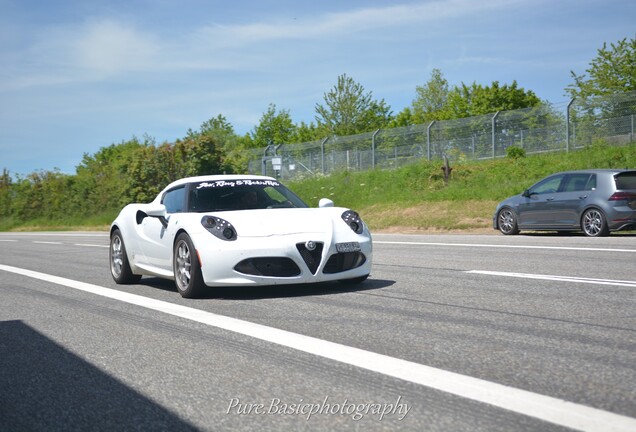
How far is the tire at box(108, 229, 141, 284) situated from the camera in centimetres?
968

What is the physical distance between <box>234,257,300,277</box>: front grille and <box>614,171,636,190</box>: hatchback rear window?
1071cm

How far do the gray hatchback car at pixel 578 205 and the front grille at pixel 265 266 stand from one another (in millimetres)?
10480

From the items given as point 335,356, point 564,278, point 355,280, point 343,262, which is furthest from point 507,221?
point 335,356

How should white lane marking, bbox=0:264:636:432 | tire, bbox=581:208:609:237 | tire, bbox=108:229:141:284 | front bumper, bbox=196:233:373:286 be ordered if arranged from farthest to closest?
tire, bbox=581:208:609:237, tire, bbox=108:229:141:284, front bumper, bbox=196:233:373:286, white lane marking, bbox=0:264:636:432

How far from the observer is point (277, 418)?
3.53 meters

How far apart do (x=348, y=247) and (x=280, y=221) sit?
0.71 meters

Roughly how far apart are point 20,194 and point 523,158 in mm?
35895

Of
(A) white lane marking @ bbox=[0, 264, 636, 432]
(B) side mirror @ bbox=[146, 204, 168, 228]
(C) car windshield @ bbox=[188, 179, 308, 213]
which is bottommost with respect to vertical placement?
(A) white lane marking @ bbox=[0, 264, 636, 432]

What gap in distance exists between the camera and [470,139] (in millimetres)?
31094

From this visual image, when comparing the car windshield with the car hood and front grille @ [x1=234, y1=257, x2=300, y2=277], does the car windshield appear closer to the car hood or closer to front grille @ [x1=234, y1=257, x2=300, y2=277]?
the car hood

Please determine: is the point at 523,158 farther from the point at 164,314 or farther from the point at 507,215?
the point at 164,314

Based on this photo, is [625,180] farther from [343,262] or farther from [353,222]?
[343,262]

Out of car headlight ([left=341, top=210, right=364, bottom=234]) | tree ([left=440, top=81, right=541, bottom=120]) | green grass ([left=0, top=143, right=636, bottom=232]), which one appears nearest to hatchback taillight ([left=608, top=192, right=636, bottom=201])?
green grass ([left=0, top=143, right=636, bottom=232])

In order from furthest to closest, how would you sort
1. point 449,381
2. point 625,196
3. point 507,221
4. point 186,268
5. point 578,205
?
point 507,221 < point 578,205 < point 625,196 < point 186,268 < point 449,381
